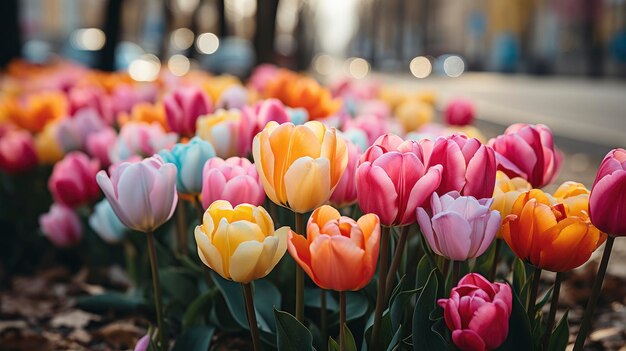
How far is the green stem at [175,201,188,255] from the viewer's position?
2.24 m

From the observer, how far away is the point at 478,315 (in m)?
1.31

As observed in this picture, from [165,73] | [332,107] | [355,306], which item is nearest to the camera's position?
[355,306]

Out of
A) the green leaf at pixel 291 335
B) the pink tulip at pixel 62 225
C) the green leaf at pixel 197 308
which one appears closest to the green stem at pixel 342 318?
the green leaf at pixel 291 335

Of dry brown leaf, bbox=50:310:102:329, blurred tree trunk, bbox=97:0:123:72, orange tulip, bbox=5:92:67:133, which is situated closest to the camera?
dry brown leaf, bbox=50:310:102:329

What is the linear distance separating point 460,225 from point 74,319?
69.6 inches

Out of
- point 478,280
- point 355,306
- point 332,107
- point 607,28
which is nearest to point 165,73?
point 332,107

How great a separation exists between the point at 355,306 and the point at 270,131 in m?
0.48

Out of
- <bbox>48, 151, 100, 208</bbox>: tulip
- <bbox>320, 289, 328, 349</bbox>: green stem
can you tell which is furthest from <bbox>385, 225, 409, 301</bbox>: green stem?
<bbox>48, 151, 100, 208</bbox>: tulip

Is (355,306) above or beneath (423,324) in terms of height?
beneath

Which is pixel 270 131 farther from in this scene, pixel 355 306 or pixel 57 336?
pixel 57 336

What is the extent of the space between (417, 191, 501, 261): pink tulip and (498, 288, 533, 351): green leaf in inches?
5.5

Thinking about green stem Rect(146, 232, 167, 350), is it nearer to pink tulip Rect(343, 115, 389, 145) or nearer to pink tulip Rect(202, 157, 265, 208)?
pink tulip Rect(202, 157, 265, 208)

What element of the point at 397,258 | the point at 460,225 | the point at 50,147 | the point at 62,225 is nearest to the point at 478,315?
the point at 460,225

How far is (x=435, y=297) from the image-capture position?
4.88ft
